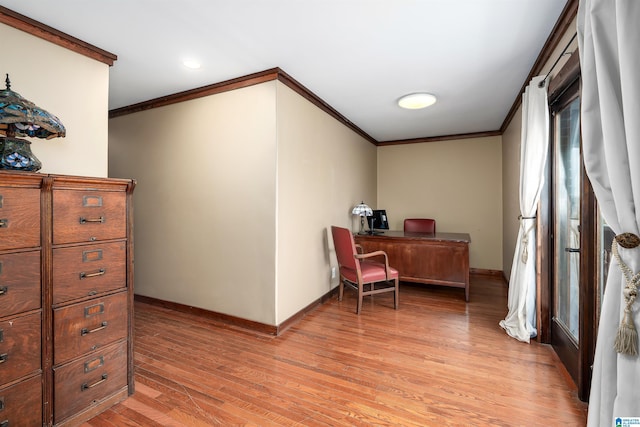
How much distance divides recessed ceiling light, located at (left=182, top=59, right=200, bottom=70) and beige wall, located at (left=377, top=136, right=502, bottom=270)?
406 cm

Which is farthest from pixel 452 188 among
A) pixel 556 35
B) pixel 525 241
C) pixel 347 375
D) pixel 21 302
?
pixel 21 302

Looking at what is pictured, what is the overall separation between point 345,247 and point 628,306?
8.14 feet

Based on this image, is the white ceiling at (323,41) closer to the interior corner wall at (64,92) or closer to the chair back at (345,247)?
the interior corner wall at (64,92)

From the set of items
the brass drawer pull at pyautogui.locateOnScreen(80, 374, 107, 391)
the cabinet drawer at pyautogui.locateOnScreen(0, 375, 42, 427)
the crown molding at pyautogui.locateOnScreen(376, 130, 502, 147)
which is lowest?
the brass drawer pull at pyautogui.locateOnScreen(80, 374, 107, 391)

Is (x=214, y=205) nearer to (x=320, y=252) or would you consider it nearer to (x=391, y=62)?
(x=320, y=252)

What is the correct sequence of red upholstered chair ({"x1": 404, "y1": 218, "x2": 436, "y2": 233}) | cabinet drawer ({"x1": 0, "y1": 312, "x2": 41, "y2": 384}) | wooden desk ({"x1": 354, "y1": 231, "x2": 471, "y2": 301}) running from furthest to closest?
red upholstered chair ({"x1": 404, "y1": 218, "x2": 436, "y2": 233}) < wooden desk ({"x1": 354, "y1": 231, "x2": 471, "y2": 301}) < cabinet drawer ({"x1": 0, "y1": 312, "x2": 41, "y2": 384})

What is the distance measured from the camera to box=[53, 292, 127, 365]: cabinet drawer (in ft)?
5.08

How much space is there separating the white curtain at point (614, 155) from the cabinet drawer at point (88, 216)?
250 cm

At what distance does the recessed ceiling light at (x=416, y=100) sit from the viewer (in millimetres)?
3227

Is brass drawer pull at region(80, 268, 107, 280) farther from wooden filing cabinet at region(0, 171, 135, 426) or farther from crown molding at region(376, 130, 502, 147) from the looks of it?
crown molding at region(376, 130, 502, 147)

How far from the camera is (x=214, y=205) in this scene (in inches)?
122

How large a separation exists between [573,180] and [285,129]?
2487 mm

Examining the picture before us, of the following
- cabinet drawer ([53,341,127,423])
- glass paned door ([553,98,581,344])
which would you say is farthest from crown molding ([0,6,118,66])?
glass paned door ([553,98,581,344])

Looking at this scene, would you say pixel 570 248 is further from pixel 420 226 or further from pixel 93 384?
pixel 93 384
